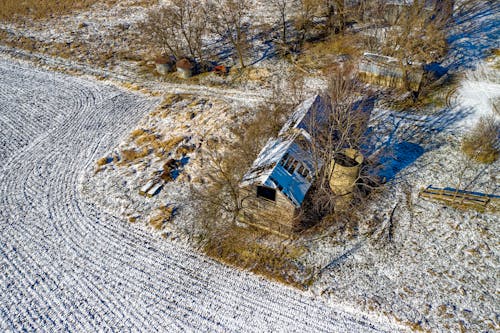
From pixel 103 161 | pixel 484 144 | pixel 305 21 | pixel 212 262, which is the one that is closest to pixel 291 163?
pixel 212 262

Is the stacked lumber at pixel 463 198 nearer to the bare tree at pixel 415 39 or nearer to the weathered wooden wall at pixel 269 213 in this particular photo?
the weathered wooden wall at pixel 269 213

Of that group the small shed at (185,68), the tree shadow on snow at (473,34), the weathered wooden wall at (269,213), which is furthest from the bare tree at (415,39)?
the small shed at (185,68)

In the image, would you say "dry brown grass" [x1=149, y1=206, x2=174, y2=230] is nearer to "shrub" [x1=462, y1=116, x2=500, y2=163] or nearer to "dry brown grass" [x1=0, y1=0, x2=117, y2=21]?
"shrub" [x1=462, y1=116, x2=500, y2=163]

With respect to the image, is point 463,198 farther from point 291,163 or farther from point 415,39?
point 415,39

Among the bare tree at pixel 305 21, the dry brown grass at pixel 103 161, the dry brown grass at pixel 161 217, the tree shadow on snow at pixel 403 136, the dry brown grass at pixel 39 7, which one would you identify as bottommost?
the dry brown grass at pixel 161 217

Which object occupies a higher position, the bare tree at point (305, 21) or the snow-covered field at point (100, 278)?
the bare tree at point (305, 21)

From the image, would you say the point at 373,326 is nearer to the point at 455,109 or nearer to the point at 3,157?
the point at 455,109

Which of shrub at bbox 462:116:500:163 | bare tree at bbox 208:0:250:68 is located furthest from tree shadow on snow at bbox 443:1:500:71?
bare tree at bbox 208:0:250:68
